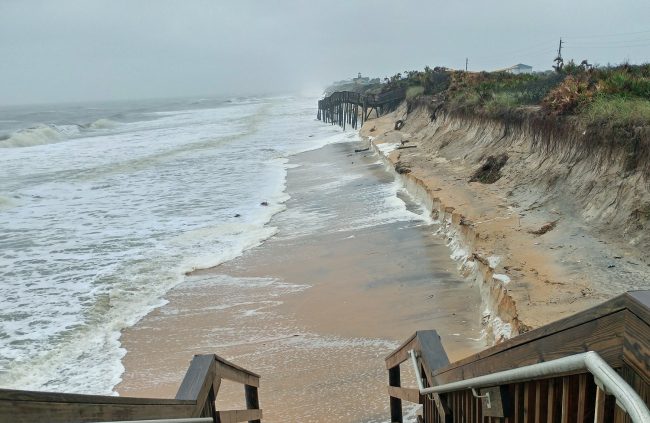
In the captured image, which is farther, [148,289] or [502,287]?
[148,289]

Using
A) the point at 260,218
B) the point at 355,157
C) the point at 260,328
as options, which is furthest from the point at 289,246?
the point at 355,157

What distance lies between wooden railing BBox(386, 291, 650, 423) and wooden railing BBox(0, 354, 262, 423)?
4.44ft

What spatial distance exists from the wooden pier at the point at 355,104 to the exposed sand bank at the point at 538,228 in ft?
87.8

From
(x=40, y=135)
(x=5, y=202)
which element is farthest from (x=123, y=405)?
(x=40, y=135)

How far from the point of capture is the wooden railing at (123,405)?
61.9 inches

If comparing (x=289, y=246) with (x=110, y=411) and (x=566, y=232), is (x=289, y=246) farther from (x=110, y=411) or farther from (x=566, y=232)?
(x=110, y=411)

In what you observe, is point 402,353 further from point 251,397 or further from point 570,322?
point 570,322

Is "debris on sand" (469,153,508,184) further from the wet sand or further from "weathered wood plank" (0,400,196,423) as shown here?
"weathered wood plank" (0,400,196,423)

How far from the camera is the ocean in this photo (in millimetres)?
7923

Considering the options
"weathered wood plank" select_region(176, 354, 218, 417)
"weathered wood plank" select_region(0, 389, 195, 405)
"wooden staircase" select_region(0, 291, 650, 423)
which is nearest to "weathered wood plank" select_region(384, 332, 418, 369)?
"wooden staircase" select_region(0, 291, 650, 423)

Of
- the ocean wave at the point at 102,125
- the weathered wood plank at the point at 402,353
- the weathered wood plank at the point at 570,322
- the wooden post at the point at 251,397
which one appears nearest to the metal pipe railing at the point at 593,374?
the weathered wood plank at the point at 570,322

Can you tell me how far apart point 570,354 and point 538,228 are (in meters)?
8.42

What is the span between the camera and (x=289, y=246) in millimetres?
12406

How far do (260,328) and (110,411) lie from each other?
6.36 metres
